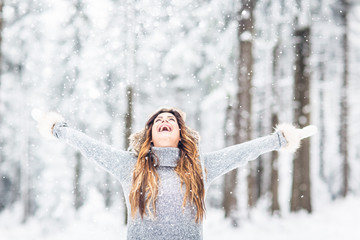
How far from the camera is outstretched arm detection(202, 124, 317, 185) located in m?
3.38

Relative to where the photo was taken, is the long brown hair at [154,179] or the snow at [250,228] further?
the snow at [250,228]

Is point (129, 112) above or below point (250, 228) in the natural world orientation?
above

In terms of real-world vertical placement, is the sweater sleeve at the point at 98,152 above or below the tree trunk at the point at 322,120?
below

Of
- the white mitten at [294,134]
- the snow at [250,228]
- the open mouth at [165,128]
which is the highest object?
the open mouth at [165,128]

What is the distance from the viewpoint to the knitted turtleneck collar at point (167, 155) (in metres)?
3.31

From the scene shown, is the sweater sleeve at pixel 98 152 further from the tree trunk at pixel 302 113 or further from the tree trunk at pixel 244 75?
the tree trunk at pixel 302 113

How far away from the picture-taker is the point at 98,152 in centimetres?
339

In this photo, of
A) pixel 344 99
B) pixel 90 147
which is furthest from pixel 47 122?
pixel 344 99

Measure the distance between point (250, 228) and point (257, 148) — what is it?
238 inches

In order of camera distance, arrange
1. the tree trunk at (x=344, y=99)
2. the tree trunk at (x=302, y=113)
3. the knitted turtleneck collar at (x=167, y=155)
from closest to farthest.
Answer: the knitted turtleneck collar at (x=167, y=155)
the tree trunk at (x=302, y=113)
the tree trunk at (x=344, y=99)

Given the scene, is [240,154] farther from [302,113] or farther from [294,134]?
[302,113]

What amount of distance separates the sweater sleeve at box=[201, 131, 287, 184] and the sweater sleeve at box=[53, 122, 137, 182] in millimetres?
682

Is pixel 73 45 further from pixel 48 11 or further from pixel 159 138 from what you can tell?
pixel 159 138

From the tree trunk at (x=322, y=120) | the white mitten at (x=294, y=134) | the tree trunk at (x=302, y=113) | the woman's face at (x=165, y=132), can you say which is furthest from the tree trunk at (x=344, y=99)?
the woman's face at (x=165, y=132)
